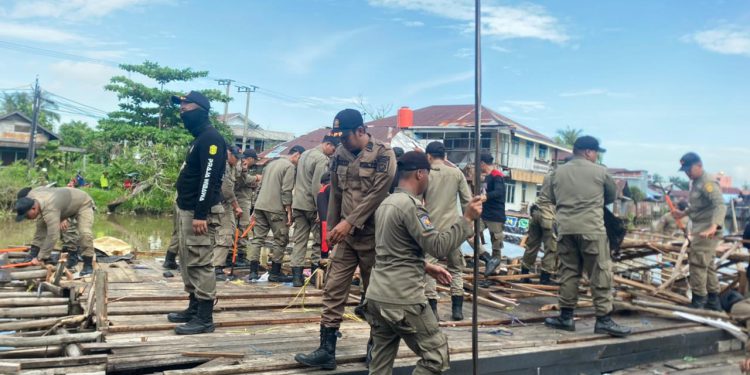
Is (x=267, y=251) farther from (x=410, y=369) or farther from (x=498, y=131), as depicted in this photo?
(x=498, y=131)

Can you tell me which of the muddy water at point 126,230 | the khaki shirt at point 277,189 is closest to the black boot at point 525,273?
the khaki shirt at point 277,189

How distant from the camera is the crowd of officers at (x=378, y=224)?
3.65m

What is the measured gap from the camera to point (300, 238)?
7.30m

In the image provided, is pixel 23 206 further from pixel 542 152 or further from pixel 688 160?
pixel 542 152

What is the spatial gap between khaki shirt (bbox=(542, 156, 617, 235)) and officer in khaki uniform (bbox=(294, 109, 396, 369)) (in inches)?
108

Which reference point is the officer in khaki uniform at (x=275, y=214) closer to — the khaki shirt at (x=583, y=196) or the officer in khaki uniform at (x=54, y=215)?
the officer in khaki uniform at (x=54, y=215)

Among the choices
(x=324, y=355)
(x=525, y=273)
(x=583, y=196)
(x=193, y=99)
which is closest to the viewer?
(x=324, y=355)

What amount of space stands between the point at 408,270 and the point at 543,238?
5.78 metres

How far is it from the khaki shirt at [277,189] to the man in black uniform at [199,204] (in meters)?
2.66

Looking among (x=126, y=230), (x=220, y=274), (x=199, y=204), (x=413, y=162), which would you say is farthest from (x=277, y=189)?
(x=126, y=230)

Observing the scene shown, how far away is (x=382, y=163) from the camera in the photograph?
4414 millimetres

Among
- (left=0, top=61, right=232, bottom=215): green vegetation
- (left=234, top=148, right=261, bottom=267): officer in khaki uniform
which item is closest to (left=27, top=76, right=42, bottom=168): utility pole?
(left=0, top=61, right=232, bottom=215): green vegetation

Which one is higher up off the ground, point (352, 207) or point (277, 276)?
point (352, 207)

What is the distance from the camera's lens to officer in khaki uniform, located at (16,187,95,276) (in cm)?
682
